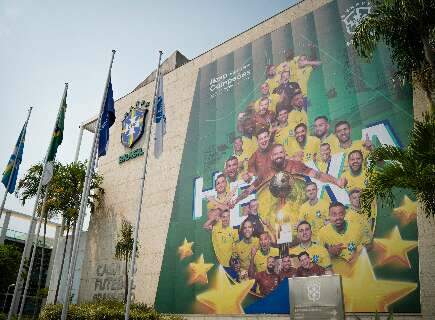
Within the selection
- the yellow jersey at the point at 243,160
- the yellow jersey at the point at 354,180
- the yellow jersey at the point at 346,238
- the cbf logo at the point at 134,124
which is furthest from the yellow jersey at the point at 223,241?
the cbf logo at the point at 134,124

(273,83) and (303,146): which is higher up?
(273,83)

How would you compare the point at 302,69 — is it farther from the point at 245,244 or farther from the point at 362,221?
the point at 245,244

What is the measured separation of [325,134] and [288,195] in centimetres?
326

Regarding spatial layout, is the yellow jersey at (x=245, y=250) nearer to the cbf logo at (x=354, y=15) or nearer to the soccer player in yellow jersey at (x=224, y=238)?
the soccer player in yellow jersey at (x=224, y=238)

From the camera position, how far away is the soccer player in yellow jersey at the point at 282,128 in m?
17.9

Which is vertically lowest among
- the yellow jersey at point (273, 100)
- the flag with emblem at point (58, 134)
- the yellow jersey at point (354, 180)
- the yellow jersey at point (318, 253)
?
the yellow jersey at point (318, 253)

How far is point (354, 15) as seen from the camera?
57.0 feet

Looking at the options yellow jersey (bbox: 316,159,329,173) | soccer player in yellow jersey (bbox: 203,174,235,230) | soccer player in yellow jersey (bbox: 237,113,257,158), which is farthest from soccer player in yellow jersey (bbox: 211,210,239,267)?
yellow jersey (bbox: 316,159,329,173)

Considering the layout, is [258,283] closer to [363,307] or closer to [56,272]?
[363,307]

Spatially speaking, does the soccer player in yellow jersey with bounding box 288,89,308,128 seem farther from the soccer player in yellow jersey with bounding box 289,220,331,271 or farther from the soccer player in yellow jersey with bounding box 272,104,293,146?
the soccer player in yellow jersey with bounding box 289,220,331,271

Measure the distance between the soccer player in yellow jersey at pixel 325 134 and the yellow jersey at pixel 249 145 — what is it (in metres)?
3.38

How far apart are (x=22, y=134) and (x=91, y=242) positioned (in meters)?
9.60

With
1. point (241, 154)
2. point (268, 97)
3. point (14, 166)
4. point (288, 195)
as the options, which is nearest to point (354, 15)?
point (268, 97)

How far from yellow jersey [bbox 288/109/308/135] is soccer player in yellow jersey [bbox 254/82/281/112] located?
115cm
